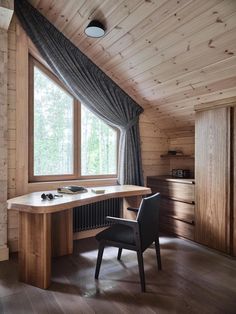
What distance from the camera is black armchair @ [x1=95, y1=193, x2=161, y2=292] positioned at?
194cm

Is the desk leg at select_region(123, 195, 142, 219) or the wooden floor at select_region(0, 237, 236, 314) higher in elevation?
the desk leg at select_region(123, 195, 142, 219)

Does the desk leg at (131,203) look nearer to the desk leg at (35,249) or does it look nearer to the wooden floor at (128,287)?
the wooden floor at (128,287)

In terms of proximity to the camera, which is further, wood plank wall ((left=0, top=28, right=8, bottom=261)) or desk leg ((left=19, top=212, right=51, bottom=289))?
wood plank wall ((left=0, top=28, right=8, bottom=261))

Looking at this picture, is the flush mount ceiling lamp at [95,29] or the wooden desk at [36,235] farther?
the flush mount ceiling lamp at [95,29]

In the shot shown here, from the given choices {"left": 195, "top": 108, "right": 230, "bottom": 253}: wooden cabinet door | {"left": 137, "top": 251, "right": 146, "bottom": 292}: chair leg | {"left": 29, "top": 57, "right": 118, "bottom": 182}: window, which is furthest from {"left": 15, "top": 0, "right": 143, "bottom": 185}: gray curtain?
{"left": 137, "top": 251, "right": 146, "bottom": 292}: chair leg

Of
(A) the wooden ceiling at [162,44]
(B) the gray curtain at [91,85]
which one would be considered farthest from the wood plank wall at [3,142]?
(A) the wooden ceiling at [162,44]

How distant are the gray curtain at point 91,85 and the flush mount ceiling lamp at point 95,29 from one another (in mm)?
584

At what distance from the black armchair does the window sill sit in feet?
3.50

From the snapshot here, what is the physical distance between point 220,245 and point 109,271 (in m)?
1.36

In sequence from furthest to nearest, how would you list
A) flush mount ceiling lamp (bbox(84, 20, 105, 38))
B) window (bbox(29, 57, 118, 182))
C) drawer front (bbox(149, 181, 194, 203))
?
drawer front (bbox(149, 181, 194, 203)) < window (bbox(29, 57, 118, 182)) < flush mount ceiling lamp (bbox(84, 20, 105, 38))

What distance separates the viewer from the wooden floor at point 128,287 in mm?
1735

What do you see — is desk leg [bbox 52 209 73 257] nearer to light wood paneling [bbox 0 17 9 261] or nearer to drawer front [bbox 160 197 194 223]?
light wood paneling [bbox 0 17 9 261]

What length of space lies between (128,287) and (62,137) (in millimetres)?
2002

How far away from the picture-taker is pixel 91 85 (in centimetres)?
301
